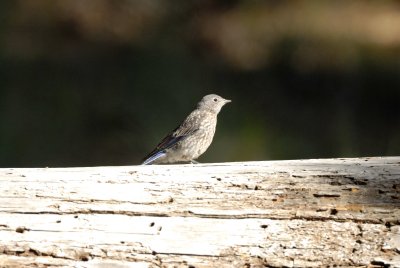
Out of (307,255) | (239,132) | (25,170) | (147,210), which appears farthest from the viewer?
(239,132)

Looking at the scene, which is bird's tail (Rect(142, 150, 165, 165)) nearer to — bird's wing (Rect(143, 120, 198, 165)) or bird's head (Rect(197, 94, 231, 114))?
bird's wing (Rect(143, 120, 198, 165))

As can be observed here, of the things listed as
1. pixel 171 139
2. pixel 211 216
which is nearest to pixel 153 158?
pixel 171 139

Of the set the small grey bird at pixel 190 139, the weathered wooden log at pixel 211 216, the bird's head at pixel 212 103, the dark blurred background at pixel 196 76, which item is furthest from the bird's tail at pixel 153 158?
the weathered wooden log at pixel 211 216

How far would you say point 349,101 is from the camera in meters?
5.90

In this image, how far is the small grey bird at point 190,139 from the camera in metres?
5.09

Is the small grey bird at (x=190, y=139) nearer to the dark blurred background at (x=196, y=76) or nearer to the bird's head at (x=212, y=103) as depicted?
the bird's head at (x=212, y=103)

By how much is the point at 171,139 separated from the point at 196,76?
42.6 inches

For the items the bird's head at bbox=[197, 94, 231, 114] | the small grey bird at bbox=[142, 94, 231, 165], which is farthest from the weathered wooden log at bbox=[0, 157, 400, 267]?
the bird's head at bbox=[197, 94, 231, 114]

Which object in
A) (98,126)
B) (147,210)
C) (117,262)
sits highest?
(98,126)

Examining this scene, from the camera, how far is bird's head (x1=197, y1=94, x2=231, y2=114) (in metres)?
5.50

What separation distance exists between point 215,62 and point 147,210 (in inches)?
132

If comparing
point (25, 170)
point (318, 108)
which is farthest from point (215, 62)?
point (25, 170)

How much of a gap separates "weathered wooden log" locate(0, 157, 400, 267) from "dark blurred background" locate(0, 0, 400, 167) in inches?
108

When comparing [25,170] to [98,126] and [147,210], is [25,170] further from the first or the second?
[98,126]
